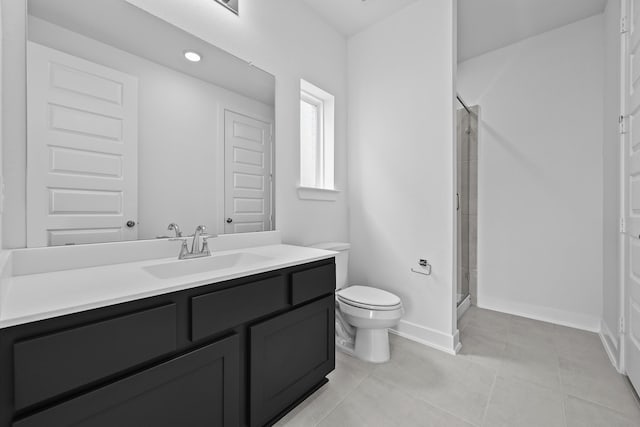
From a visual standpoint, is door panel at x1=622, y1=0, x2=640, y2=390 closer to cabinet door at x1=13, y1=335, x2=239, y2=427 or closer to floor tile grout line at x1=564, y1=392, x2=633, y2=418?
floor tile grout line at x1=564, y1=392, x2=633, y2=418

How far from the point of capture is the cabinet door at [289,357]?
43.9 inches

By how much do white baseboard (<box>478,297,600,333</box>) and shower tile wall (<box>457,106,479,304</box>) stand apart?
184 millimetres

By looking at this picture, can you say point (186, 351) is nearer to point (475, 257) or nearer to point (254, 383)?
point (254, 383)

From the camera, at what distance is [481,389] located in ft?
4.90

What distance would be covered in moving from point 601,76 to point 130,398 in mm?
3743

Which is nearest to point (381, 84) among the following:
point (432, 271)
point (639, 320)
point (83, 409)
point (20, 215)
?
point (432, 271)

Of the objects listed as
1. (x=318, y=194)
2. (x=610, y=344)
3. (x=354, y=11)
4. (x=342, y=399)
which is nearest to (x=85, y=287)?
(x=342, y=399)

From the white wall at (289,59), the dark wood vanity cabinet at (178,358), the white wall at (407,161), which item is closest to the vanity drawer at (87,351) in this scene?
the dark wood vanity cabinet at (178,358)

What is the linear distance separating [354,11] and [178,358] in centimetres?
266

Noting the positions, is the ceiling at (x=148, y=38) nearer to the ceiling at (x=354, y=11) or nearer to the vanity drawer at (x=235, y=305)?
the ceiling at (x=354, y=11)

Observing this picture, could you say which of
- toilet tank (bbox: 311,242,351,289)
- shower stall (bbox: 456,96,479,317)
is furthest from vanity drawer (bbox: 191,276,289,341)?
shower stall (bbox: 456,96,479,317)

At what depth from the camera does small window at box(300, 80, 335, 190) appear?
2.35 metres

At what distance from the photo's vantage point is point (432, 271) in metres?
2.03

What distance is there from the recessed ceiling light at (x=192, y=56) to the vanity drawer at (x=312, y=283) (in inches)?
50.5
